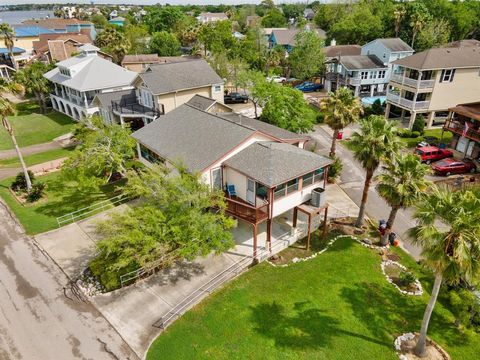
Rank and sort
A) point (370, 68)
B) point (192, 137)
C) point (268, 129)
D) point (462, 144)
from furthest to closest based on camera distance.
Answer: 1. point (370, 68)
2. point (462, 144)
3. point (268, 129)
4. point (192, 137)

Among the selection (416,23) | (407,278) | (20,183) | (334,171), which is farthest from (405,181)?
(416,23)

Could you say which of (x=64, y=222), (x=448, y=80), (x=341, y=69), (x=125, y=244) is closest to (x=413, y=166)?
(x=125, y=244)

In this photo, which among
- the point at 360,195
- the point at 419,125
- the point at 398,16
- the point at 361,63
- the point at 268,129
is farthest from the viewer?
the point at 398,16

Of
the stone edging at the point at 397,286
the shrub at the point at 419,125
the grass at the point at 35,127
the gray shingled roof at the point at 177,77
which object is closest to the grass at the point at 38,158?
the grass at the point at 35,127

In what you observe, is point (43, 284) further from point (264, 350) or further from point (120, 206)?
point (264, 350)

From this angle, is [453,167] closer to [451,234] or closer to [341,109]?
[341,109]

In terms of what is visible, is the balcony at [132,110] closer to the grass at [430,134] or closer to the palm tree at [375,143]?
the palm tree at [375,143]
